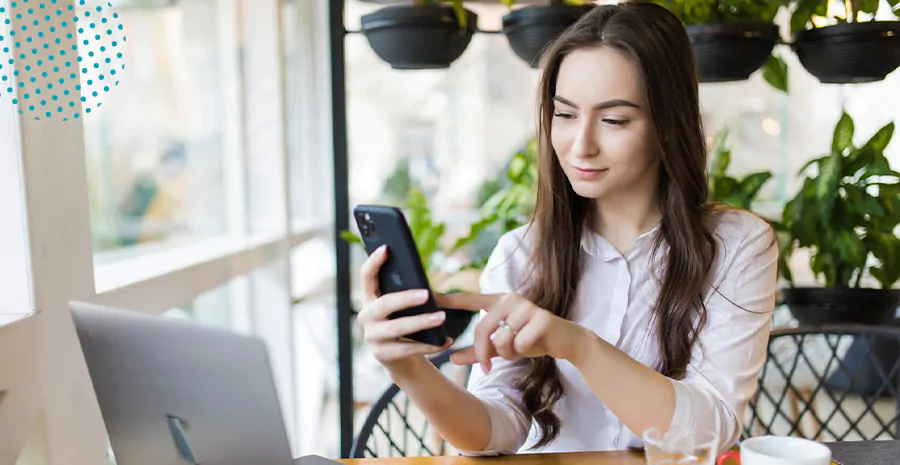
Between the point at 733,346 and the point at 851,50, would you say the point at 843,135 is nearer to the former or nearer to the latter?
the point at 851,50

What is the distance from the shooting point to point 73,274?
3.39 feet

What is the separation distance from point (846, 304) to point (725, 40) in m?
0.85

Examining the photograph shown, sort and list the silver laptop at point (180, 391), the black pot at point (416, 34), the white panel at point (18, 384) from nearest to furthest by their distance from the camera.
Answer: the silver laptop at point (180, 391), the white panel at point (18, 384), the black pot at point (416, 34)

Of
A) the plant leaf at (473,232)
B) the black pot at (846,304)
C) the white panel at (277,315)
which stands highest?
the plant leaf at (473,232)

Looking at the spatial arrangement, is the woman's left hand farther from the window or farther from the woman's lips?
the window

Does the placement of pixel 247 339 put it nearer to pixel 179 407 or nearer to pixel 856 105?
pixel 179 407

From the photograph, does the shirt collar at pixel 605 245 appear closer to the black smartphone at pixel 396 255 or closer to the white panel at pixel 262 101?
the black smartphone at pixel 396 255

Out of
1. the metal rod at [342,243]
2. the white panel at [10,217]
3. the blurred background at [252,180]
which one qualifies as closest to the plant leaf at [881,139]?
the blurred background at [252,180]

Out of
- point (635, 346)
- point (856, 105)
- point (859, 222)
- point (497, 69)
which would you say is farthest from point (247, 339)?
point (856, 105)

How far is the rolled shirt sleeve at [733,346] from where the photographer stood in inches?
43.3

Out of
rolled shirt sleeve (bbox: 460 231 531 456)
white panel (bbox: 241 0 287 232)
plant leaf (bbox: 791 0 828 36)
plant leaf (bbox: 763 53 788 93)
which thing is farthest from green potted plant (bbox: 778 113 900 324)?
white panel (bbox: 241 0 287 232)

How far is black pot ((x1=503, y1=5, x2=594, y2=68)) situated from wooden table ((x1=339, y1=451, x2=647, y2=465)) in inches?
31.8

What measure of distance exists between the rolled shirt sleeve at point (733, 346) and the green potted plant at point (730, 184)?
0.93 metres

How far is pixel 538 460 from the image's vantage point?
41.0 inches
